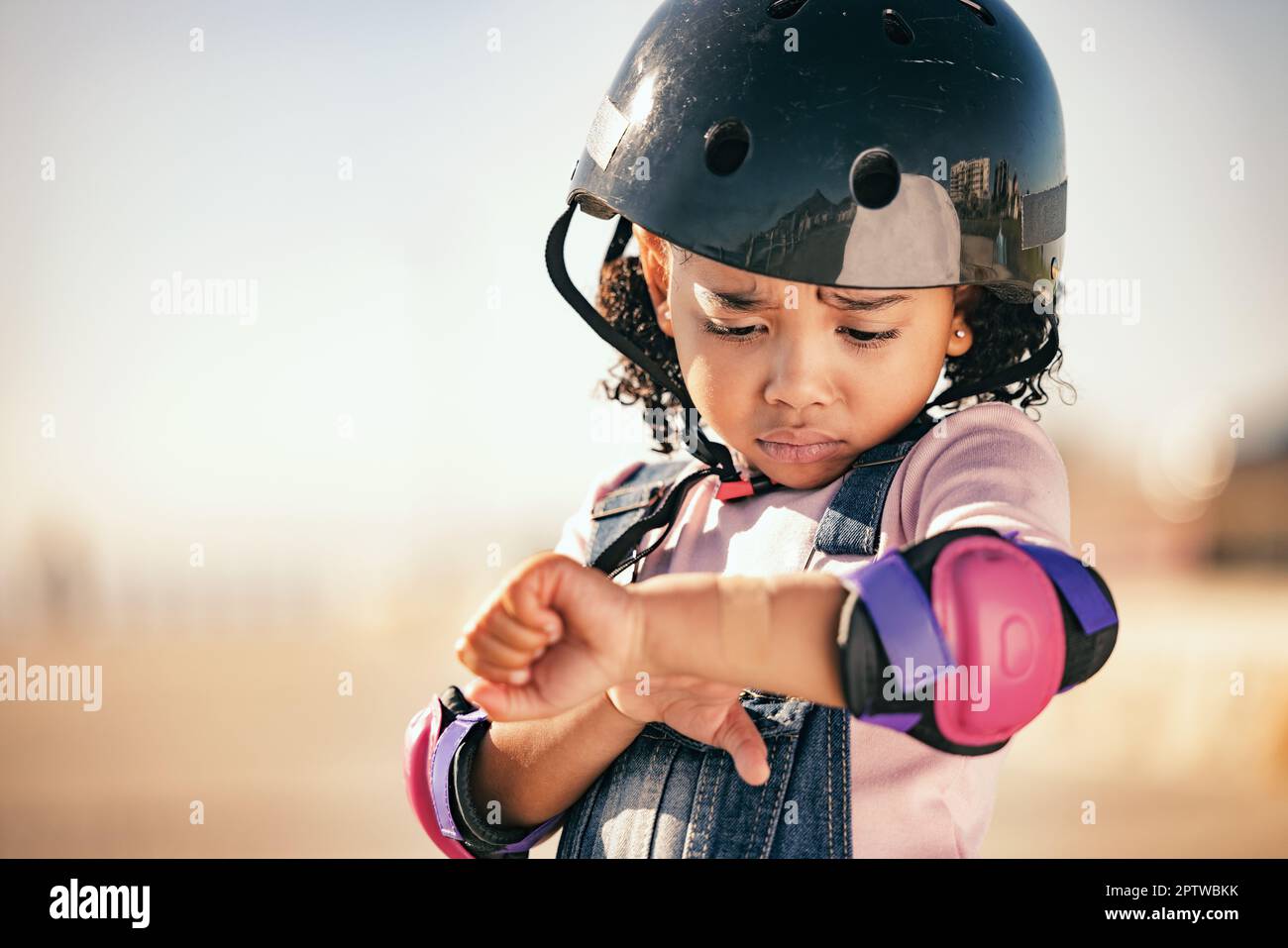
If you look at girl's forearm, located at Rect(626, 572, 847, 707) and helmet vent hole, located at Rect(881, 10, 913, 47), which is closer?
girl's forearm, located at Rect(626, 572, 847, 707)

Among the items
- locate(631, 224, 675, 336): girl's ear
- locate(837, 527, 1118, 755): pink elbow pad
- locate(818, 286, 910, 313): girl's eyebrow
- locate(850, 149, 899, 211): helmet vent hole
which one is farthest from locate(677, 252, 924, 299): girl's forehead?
locate(837, 527, 1118, 755): pink elbow pad

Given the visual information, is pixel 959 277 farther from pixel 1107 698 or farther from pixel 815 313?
pixel 1107 698

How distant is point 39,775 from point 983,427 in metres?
7.80

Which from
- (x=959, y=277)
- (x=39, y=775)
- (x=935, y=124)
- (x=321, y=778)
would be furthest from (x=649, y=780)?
(x=39, y=775)

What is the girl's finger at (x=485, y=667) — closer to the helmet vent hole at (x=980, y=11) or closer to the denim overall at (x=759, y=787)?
the denim overall at (x=759, y=787)

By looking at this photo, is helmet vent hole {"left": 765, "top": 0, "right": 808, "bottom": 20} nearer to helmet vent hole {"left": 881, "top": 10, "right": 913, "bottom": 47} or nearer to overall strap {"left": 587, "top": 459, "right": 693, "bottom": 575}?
helmet vent hole {"left": 881, "top": 10, "right": 913, "bottom": 47}

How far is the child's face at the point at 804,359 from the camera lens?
1.75m

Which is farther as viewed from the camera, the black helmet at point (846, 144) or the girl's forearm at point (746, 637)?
the black helmet at point (846, 144)

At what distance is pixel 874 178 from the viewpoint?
1719mm

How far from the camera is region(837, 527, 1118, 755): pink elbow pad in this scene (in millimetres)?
1277

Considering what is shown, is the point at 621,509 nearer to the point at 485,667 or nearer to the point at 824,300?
the point at 824,300

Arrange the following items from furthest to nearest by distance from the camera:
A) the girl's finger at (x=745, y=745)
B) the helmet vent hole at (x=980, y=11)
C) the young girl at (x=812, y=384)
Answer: the helmet vent hole at (x=980, y=11)
the young girl at (x=812, y=384)
the girl's finger at (x=745, y=745)

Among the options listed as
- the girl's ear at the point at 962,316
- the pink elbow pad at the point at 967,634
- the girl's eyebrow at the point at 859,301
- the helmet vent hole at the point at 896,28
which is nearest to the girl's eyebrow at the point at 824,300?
the girl's eyebrow at the point at 859,301
